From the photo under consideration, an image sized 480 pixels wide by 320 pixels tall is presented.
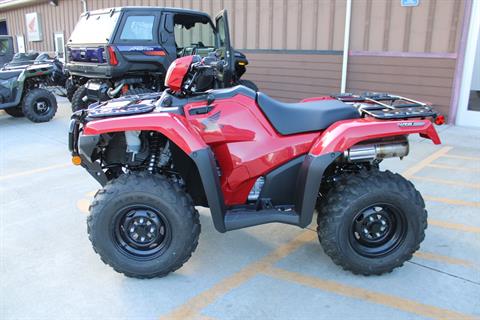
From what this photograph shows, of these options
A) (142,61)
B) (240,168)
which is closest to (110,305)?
(240,168)

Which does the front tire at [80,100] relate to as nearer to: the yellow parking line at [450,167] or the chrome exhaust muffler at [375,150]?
the yellow parking line at [450,167]

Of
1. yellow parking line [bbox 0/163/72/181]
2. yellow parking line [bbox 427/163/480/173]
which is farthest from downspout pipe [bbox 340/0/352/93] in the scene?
yellow parking line [bbox 0/163/72/181]

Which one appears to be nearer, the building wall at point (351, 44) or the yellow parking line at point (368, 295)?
the yellow parking line at point (368, 295)

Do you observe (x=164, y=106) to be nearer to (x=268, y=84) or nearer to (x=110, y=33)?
(x=110, y=33)

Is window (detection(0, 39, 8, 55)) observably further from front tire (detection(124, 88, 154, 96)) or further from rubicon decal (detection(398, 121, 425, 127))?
rubicon decal (detection(398, 121, 425, 127))

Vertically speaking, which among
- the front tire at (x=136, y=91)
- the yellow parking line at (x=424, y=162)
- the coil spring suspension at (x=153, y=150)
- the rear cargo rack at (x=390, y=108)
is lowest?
the yellow parking line at (x=424, y=162)

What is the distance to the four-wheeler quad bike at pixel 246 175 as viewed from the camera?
2.88 meters

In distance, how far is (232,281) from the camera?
3016 millimetres

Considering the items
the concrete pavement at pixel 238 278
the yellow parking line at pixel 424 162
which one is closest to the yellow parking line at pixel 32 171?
the concrete pavement at pixel 238 278

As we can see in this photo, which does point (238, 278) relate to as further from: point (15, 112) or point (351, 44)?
point (15, 112)

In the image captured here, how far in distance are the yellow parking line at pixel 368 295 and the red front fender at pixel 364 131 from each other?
0.87m

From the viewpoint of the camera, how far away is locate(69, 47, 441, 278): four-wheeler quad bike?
9.43 ft

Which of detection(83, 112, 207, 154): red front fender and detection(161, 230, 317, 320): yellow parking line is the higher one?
detection(83, 112, 207, 154): red front fender

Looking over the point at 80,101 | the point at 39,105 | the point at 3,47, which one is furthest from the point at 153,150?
the point at 3,47
